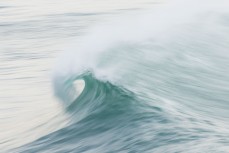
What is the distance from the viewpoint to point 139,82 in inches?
446

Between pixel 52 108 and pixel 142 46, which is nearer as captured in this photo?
pixel 52 108

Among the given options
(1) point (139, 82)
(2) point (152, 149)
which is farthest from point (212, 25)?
(2) point (152, 149)

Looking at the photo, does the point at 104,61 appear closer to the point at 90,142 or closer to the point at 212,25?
the point at 90,142

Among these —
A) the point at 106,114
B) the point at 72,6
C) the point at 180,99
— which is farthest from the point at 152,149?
the point at 72,6

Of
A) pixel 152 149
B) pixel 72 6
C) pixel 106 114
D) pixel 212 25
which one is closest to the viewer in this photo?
pixel 152 149

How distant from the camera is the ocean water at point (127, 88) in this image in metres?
8.86

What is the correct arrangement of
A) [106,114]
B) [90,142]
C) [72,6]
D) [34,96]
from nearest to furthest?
[90,142], [106,114], [34,96], [72,6]

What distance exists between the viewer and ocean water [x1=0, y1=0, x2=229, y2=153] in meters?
8.86

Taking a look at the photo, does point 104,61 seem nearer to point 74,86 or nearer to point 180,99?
point 74,86

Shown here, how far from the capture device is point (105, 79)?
1094cm

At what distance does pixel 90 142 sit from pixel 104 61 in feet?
9.84

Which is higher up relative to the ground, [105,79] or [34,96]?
[105,79]

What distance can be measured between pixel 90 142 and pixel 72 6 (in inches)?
662

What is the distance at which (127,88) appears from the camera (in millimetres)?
10594
